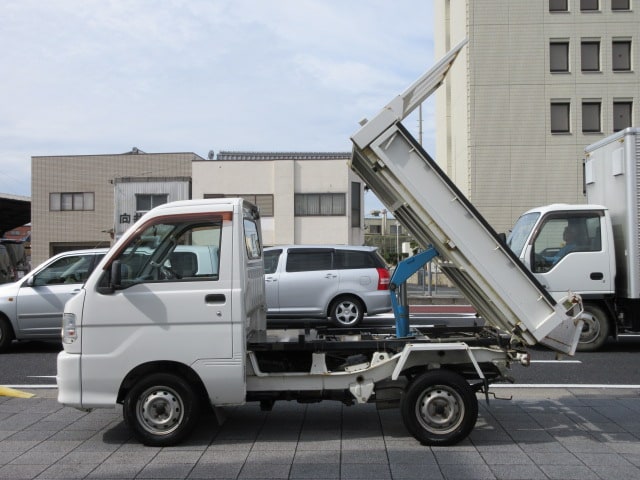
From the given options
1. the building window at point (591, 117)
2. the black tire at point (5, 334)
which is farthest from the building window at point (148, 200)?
the black tire at point (5, 334)

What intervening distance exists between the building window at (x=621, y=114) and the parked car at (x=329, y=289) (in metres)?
23.9

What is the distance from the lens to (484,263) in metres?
5.94

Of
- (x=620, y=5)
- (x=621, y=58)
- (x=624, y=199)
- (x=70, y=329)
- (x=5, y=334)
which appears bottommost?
(x=5, y=334)

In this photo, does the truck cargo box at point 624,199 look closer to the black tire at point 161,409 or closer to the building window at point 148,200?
the black tire at point 161,409

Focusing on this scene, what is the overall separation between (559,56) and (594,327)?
84.5 feet

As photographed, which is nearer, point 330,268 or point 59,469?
point 59,469

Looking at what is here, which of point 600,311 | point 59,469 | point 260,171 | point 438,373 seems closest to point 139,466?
point 59,469

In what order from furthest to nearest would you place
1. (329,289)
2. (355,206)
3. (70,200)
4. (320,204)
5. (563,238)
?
1. (70,200)
2. (355,206)
3. (320,204)
4. (329,289)
5. (563,238)

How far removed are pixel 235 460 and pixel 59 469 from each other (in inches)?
57.1

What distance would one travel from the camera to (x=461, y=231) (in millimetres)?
5973

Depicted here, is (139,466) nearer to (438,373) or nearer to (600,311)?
(438,373)

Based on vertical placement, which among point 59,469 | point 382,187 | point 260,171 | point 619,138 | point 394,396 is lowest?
point 59,469

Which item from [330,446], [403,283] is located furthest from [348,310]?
[330,446]

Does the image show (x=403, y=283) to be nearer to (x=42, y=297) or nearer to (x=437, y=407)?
(x=437, y=407)
